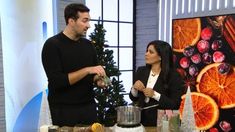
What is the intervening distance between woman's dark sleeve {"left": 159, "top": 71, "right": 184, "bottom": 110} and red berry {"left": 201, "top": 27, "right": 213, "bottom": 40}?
5.24 feet

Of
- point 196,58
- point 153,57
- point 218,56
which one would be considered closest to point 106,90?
point 153,57

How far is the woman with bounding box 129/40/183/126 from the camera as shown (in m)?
1.95

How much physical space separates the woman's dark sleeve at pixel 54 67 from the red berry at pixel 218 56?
7.12 ft

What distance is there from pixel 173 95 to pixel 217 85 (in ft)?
5.22

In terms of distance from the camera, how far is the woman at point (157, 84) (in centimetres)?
195

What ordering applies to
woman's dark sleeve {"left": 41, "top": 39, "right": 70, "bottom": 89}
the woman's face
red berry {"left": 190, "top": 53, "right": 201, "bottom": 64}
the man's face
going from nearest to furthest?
woman's dark sleeve {"left": 41, "top": 39, "right": 70, "bottom": 89}, the man's face, the woman's face, red berry {"left": 190, "top": 53, "right": 201, "bottom": 64}

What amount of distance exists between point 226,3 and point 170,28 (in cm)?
90

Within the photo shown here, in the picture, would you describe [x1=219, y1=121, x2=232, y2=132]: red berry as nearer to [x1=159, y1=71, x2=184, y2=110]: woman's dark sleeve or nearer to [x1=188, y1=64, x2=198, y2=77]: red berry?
[x1=188, y1=64, x2=198, y2=77]: red berry

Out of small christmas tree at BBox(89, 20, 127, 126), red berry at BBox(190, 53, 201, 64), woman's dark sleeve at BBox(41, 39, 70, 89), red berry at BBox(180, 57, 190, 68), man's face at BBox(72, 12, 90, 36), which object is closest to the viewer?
woman's dark sleeve at BBox(41, 39, 70, 89)

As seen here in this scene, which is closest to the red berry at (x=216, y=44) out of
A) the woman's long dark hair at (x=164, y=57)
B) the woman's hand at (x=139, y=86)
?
the woman's long dark hair at (x=164, y=57)

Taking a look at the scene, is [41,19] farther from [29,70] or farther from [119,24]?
[119,24]

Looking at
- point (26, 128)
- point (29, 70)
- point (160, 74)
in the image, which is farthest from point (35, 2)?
point (160, 74)

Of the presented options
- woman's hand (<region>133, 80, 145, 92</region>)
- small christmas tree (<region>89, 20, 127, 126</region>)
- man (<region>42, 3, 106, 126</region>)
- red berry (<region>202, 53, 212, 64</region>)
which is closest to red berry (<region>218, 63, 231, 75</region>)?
red berry (<region>202, 53, 212, 64</region>)

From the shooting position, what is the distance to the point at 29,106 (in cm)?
295
